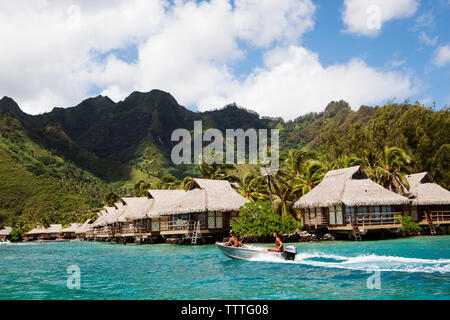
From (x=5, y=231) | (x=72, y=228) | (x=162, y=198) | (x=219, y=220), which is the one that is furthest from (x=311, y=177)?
(x=5, y=231)

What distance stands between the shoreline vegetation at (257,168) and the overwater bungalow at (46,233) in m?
1.29

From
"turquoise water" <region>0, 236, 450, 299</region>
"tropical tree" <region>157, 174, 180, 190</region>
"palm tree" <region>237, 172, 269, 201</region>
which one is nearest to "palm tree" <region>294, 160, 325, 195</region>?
"palm tree" <region>237, 172, 269, 201</region>

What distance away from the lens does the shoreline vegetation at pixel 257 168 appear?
1430 inches

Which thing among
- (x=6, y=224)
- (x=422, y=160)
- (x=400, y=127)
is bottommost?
(x=6, y=224)

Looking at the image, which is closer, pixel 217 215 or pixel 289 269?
pixel 289 269

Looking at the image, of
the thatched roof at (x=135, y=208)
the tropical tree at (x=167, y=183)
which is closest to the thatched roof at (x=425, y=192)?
the thatched roof at (x=135, y=208)

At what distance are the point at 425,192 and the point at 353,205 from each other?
9599 millimetres

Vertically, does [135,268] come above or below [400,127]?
below

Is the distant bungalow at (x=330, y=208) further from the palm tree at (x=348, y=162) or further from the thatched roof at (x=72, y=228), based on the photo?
the thatched roof at (x=72, y=228)

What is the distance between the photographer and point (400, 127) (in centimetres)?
A: 4472

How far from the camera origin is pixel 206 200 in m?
32.7
